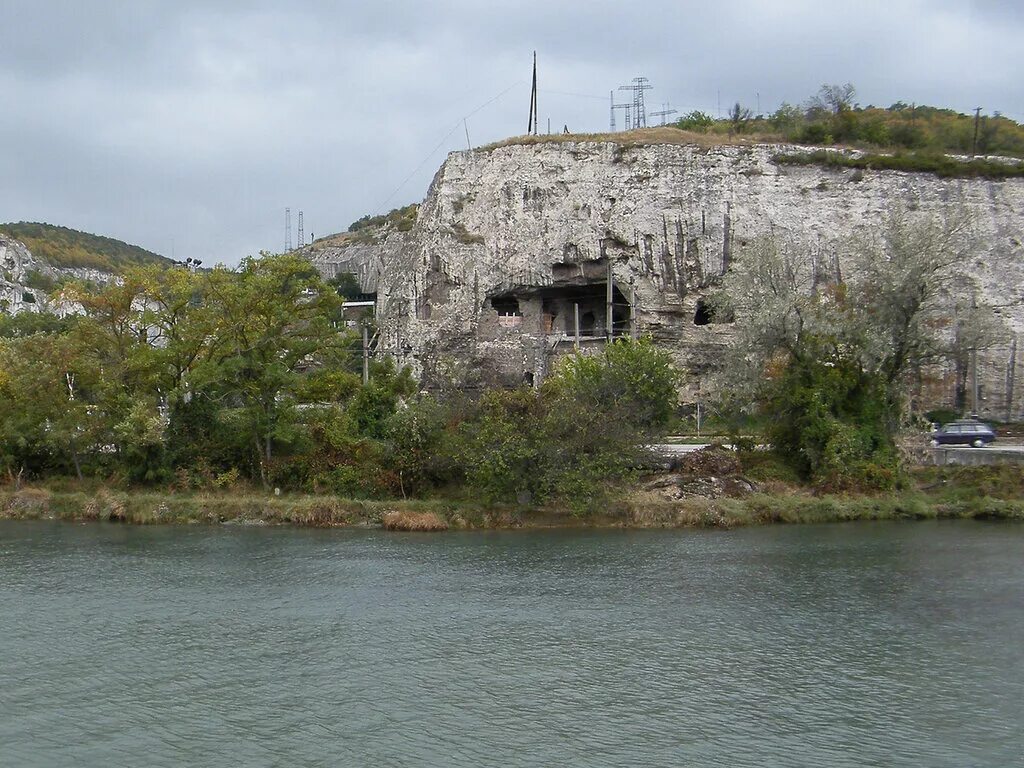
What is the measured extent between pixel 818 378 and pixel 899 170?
19314 millimetres

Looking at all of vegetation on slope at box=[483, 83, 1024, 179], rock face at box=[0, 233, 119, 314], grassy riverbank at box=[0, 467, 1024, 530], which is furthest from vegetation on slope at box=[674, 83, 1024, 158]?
rock face at box=[0, 233, 119, 314]

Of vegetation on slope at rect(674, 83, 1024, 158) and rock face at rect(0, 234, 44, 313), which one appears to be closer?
vegetation on slope at rect(674, 83, 1024, 158)

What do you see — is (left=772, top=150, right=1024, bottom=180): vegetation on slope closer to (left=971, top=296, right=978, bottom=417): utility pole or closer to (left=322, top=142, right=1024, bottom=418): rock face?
(left=322, top=142, right=1024, bottom=418): rock face

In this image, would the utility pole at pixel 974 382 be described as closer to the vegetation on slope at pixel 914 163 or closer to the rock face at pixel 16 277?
the vegetation on slope at pixel 914 163

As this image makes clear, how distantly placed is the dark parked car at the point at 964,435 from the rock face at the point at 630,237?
7791 millimetres

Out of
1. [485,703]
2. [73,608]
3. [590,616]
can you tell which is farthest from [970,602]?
[73,608]

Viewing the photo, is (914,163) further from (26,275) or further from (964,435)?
(26,275)

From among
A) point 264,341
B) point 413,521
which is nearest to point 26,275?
point 264,341

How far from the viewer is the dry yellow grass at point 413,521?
1105 inches

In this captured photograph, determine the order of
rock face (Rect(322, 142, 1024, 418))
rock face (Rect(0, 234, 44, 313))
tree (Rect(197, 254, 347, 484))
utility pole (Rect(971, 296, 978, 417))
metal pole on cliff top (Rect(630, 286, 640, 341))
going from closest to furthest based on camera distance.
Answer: tree (Rect(197, 254, 347, 484)), utility pole (Rect(971, 296, 978, 417)), rock face (Rect(322, 142, 1024, 418)), metal pole on cliff top (Rect(630, 286, 640, 341)), rock face (Rect(0, 234, 44, 313))

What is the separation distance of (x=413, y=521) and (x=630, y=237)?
72.4 feet

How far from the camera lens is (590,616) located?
59.3 ft

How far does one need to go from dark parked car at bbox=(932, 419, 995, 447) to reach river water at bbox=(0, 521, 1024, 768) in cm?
1056

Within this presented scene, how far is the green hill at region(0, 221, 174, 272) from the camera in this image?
11175 centimetres
